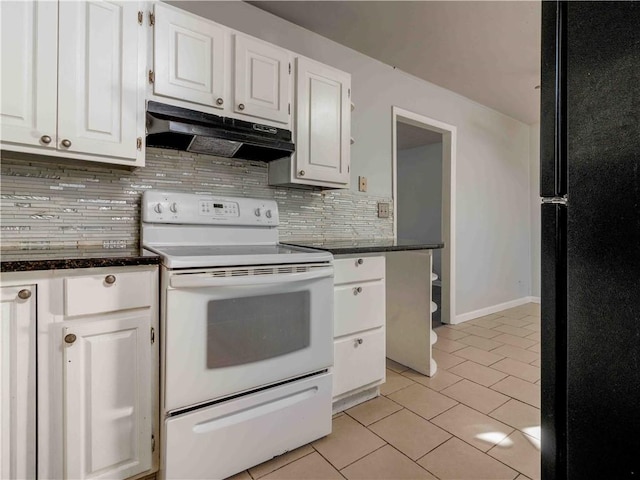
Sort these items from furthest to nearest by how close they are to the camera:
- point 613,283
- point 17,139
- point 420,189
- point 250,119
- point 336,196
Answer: point 420,189 < point 336,196 < point 250,119 < point 17,139 < point 613,283

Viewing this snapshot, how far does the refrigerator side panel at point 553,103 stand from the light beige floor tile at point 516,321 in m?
3.47

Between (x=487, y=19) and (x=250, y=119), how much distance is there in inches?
68.7

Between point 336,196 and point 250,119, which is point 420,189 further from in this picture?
point 250,119

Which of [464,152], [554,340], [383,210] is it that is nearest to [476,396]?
[383,210]

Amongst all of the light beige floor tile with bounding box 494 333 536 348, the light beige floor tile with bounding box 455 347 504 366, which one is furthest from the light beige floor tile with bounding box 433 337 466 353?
the light beige floor tile with bounding box 494 333 536 348

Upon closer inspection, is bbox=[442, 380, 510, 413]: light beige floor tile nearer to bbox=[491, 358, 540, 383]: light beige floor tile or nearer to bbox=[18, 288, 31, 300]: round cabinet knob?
bbox=[491, 358, 540, 383]: light beige floor tile

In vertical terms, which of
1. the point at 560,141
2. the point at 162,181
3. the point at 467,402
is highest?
the point at 162,181

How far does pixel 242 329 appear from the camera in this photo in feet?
4.40

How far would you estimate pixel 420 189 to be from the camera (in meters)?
5.91

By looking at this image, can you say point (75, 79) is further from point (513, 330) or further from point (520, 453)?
point (513, 330)

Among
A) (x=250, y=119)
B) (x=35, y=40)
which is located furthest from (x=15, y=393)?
(x=250, y=119)

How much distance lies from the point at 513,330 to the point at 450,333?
668 millimetres

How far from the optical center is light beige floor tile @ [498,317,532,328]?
11.4ft

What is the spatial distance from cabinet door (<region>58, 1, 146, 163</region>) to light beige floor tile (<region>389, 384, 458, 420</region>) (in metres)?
1.92
